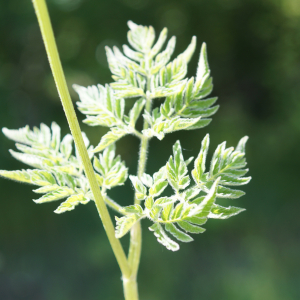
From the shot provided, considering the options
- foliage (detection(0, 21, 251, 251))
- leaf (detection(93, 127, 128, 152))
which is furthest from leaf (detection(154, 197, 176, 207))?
leaf (detection(93, 127, 128, 152))

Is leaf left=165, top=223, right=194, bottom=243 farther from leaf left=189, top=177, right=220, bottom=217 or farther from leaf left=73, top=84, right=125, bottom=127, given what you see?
leaf left=73, top=84, right=125, bottom=127

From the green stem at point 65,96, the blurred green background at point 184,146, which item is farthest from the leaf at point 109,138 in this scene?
the blurred green background at point 184,146

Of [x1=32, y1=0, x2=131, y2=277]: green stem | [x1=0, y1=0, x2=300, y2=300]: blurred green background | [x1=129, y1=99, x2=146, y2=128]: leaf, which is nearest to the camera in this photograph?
[x1=32, y1=0, x2=131, y2=277]: green stem

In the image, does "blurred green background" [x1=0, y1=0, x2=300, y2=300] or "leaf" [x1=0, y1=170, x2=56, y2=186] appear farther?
"blurred green background" [x1=0, y1=0, x2=300, y2=300]

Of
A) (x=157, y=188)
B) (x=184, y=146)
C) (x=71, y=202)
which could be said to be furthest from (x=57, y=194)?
(x=184, y=146)

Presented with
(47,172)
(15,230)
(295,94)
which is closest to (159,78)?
(47,172)

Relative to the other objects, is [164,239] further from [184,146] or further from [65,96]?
[184,146]
